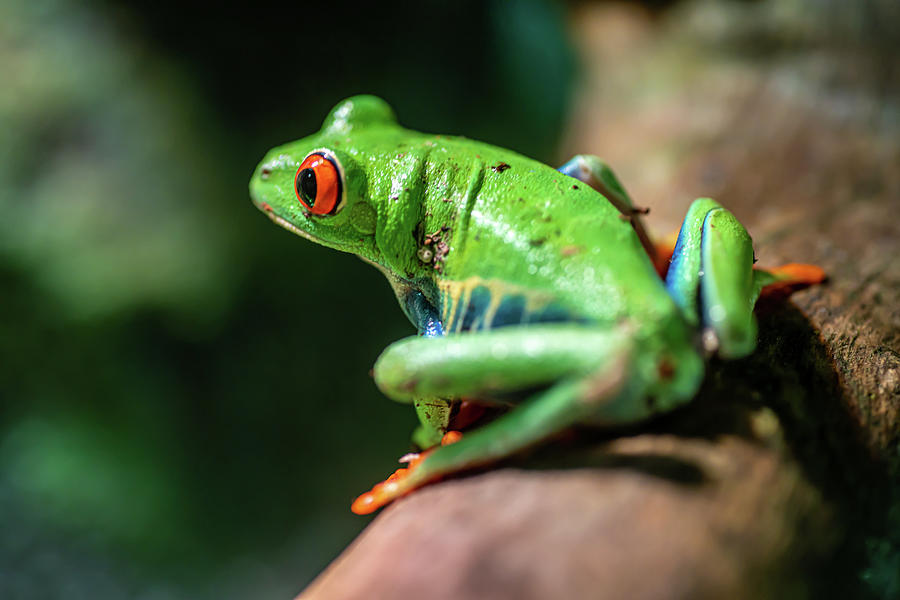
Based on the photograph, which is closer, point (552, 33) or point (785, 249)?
point (785, 249)

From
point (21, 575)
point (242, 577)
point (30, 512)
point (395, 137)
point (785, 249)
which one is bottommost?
point (242, 577)

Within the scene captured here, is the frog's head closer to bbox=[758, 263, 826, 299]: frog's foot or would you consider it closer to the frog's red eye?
the frog's red eye

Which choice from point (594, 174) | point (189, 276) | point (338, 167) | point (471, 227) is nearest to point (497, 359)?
point (471, 227)

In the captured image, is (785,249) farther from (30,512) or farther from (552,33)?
(30,512)

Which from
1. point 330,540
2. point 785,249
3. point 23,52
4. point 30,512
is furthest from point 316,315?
point 785,249

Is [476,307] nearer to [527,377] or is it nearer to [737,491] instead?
[527,377]

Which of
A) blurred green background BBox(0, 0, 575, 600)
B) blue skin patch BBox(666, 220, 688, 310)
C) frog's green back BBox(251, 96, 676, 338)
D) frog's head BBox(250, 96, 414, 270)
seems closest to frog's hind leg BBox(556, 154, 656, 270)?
frog's green back BBox(251, 96, 676, 338)
